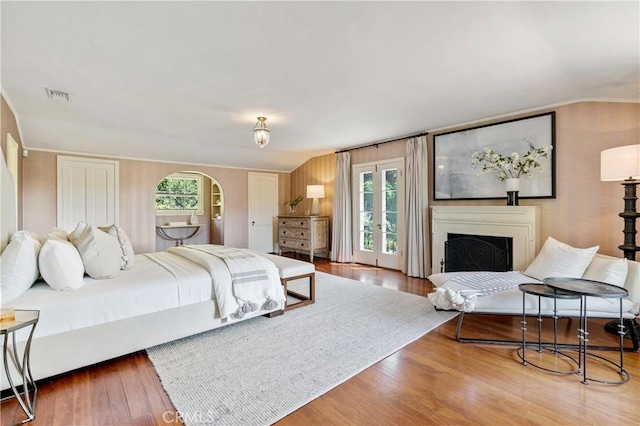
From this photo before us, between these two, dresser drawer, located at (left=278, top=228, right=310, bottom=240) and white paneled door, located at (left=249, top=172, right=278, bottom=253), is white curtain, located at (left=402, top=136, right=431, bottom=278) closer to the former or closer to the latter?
dresser drawer, located at (left=278, top=228, right=310, bottom=240)

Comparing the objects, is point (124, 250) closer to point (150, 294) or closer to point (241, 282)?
point (150, 294)

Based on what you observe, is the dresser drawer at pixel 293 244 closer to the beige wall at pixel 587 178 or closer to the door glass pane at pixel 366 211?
the door glass pane at pixel 366 211

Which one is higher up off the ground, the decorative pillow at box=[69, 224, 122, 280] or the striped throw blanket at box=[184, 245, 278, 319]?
the decorative pillow at box=[69, 224, 122, 280]

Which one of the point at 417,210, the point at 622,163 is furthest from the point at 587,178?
the point at 417,210

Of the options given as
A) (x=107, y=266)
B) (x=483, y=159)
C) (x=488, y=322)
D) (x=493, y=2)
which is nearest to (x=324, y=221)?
(x=483, y=159)

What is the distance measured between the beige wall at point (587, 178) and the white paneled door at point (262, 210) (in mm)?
5515

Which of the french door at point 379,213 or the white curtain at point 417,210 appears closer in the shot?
the white curtain at point 417,210

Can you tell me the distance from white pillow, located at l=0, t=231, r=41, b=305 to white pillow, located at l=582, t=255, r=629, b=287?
452 centimetres

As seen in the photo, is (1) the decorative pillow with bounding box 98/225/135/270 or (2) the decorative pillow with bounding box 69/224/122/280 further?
(1) the decorative pillow with bounding box 98/225/135/270

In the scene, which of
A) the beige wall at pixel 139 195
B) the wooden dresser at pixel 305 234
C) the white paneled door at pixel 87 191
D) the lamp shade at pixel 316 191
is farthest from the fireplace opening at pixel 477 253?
the white paneled door at pixel 87 191

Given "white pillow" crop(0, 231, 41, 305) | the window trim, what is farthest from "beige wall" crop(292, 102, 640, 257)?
the window trim

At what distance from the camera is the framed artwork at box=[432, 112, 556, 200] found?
3.66m

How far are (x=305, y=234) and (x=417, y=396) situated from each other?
4.67m

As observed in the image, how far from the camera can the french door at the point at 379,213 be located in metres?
5.28
